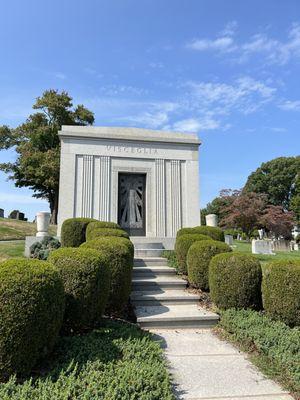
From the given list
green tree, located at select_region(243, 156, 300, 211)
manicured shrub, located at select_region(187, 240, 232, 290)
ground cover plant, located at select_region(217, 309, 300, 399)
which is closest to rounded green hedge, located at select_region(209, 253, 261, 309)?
ground cover plant, located at select_region(217, 309, 300, 399)

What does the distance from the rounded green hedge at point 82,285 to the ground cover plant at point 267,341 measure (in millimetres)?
2136

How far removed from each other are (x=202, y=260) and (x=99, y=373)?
14.8 ft

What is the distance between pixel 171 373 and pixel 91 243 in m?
3.43

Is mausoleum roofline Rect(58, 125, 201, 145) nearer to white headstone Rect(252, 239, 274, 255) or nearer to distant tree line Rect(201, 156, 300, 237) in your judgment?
white headstone Rect(252, 239, 274, 255)

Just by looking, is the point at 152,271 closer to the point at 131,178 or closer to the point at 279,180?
the point at 131,178

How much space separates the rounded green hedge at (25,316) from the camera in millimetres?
3580

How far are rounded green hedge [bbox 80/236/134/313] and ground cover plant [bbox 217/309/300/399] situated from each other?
1.81 meters

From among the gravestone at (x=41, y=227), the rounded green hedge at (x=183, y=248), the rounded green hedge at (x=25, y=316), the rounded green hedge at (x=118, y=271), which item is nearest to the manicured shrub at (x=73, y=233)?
the gravestone at (x=41, y=227)

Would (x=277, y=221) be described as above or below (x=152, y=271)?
above

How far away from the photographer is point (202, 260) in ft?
25.5

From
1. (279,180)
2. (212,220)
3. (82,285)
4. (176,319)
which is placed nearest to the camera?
(82,285)

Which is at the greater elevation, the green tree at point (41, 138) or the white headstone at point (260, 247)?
the green tree at point (41, 138)

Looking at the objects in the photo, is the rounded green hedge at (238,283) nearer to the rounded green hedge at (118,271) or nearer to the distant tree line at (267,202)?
the rounded green hedge at (118,271)

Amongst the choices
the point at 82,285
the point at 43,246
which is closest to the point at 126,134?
the point at 43,246
